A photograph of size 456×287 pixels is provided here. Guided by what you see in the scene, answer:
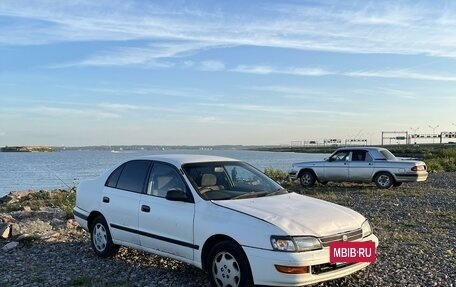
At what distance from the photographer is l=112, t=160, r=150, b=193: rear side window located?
722 cm

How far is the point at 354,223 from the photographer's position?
5953 mm

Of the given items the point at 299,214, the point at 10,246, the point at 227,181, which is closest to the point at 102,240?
the point at 10,246

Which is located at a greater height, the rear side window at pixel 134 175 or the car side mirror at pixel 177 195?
the rear side window at pixel 134 175

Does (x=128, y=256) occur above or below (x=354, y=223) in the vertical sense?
below

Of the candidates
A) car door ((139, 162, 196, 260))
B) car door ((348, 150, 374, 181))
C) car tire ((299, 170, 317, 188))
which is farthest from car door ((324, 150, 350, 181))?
car door ((139, 162, 196, 260))

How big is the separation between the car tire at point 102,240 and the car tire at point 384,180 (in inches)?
538

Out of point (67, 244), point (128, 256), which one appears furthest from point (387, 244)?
point (67, 244)

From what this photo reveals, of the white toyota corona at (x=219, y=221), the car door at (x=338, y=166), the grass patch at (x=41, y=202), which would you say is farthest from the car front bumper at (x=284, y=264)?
the car door at (x=338, y=166)

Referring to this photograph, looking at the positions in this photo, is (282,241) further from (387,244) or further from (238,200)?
(387,244)

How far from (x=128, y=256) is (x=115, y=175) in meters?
1.27

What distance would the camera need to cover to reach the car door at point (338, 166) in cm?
1973

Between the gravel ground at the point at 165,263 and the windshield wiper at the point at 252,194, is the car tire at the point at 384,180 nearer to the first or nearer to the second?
the gravel ground at the point at 165,263

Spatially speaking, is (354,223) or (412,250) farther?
(412,250)

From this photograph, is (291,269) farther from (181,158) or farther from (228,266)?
(181,158)
